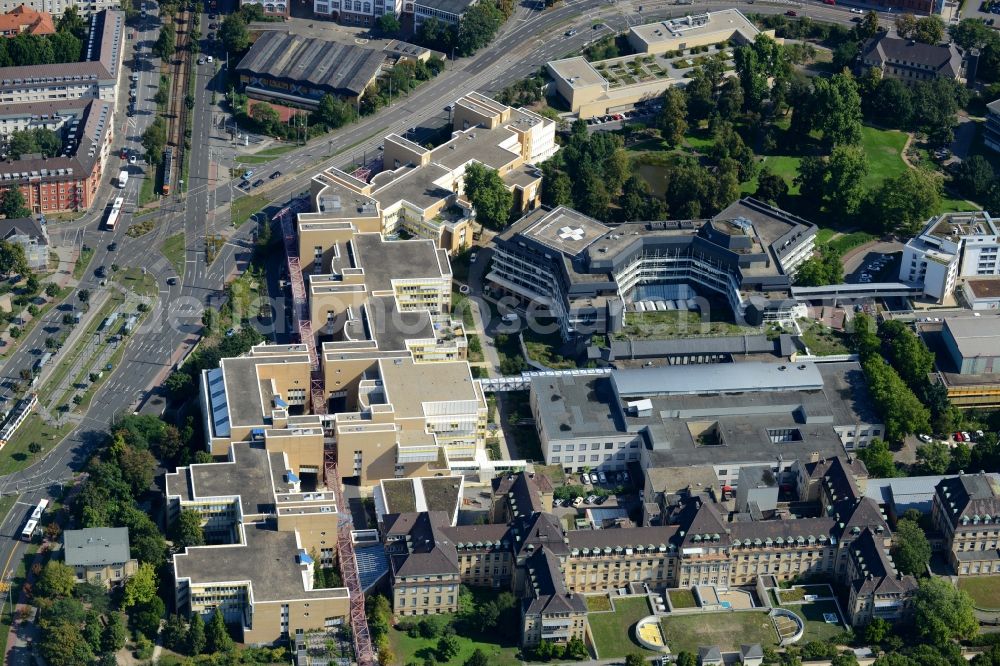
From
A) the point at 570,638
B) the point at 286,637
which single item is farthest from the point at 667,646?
the point at 286,637

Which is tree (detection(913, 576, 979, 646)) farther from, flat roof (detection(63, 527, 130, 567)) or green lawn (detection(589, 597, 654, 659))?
flat roof (detection(63, 527, 130, 567))

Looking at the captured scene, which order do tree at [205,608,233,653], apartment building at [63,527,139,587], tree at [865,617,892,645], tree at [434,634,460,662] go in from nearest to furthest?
tree at [205,608,233,653] < tree at [434,634,460,662] < tree at [865,617,892,645] < apartment building at [63,527,139,587]

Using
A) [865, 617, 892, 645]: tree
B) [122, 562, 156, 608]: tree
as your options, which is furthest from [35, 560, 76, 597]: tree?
[865, 617, 892, 645]: tree

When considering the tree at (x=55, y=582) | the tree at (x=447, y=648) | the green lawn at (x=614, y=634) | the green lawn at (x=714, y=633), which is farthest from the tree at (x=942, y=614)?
the tree at (x=55, y=582)

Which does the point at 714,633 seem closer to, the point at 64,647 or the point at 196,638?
the point at 196,638

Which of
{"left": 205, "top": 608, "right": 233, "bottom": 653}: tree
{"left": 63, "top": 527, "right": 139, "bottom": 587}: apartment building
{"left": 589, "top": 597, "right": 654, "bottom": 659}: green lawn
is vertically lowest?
{"left": 589, "top": 597, "right": 654, "bottom": 659}: green lawn

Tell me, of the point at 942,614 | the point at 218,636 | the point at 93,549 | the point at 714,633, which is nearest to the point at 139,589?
the point at 93,549

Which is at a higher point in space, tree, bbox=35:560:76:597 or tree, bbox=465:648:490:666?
tree, bbox=35:560:76:597

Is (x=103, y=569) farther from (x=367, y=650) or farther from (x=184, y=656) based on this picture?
(x=367, y=650)

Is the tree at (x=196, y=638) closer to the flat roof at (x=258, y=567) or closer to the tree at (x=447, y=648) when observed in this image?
the flat roof at (x=258, y=567)
